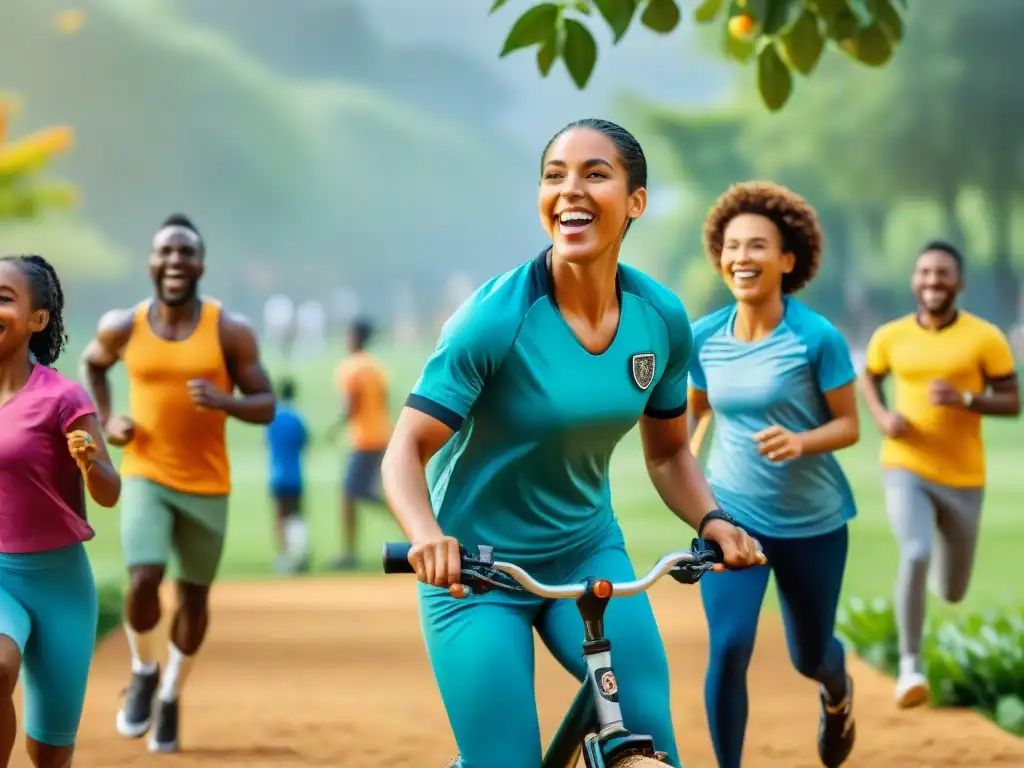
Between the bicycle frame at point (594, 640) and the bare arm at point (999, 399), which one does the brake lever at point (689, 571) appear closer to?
the bicycle frame at point (594, 640)

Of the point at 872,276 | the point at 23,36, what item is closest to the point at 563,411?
the point at 872,276

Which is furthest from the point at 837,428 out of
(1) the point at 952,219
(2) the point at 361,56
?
(2) the point at 361,56

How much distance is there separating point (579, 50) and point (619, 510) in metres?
16.4

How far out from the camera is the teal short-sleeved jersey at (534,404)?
3.76 m

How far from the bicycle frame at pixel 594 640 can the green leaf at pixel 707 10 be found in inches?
134

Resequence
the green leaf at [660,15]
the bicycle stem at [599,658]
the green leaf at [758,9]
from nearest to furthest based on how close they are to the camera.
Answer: the bicycle stem at [599,658], the green leaf at [758,9], the green leaf at [660,15]

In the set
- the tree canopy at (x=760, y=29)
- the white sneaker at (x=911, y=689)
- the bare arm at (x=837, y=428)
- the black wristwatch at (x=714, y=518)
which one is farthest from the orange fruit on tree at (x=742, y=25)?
the white sneaker at (x=911, y=689)

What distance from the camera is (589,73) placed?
5.10 m

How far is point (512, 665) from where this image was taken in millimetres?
3785

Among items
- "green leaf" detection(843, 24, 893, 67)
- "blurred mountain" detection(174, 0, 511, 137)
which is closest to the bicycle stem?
"green leaf" detection(843, 24, 893, 67)

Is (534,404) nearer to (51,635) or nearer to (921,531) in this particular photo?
(51,635)

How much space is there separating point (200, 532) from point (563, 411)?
12.0 feet

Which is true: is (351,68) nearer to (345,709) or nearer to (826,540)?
(345,709)

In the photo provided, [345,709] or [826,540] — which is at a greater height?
[826,540]
